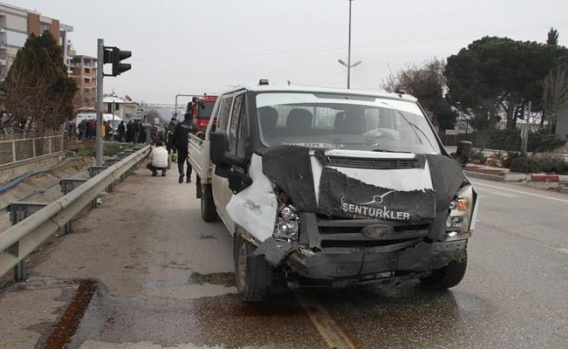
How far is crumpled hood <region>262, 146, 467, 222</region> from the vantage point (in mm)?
4211

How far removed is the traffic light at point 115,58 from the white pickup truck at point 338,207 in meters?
8.57

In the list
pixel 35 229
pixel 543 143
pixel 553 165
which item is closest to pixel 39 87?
pixel 35 229

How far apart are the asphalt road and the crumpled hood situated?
101 cm

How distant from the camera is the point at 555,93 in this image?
4528 cm

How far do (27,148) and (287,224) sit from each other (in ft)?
52.2

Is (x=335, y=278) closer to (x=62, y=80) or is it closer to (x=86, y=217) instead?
(x=86, y=217)

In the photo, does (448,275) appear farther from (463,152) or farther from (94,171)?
(94,171)

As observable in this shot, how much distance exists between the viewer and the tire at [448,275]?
523 cm

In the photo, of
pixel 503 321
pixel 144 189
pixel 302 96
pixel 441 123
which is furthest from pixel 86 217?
pixel 441 123

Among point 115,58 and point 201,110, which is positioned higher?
point 115,58

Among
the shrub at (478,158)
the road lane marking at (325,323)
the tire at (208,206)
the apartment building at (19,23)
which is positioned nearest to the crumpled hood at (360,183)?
the road lane marking at (325,323)

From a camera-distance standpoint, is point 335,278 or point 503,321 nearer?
point 335,278

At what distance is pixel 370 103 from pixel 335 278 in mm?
2138

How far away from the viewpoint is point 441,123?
61.6 m
